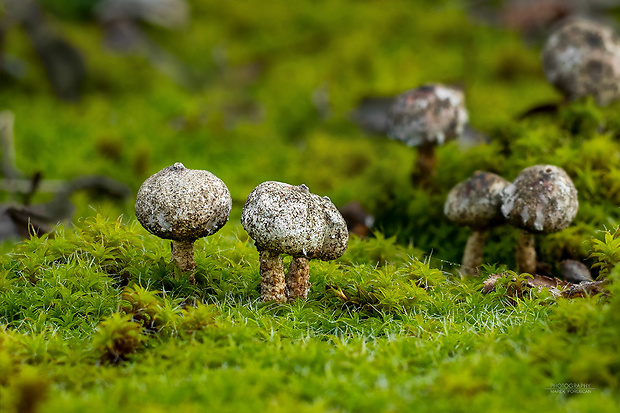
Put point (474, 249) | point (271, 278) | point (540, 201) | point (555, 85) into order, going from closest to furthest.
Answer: point (271, 278) < point (540, 201) < point (474, 249) < point (555, 85)

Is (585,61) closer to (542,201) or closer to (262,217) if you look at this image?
(542,201)

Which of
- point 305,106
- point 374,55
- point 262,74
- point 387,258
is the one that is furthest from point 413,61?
point 387,258

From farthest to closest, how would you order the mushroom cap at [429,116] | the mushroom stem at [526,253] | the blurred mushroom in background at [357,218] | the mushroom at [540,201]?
the blurred mushroom in background at [357,218], the mushroom cap at [429,116], the mushroom stem at [526,253], the mushroom at [540,201]

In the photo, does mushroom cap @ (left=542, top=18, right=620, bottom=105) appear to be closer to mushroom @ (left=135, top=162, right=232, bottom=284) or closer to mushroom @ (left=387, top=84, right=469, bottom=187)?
mushroom @ (left=387, top=84, right=469, bottom=187)

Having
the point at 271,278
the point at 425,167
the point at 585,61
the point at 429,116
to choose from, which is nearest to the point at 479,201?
the point at 429,116

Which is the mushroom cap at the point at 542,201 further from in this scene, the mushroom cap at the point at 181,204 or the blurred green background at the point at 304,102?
the mushroom cap at the point at 181,204

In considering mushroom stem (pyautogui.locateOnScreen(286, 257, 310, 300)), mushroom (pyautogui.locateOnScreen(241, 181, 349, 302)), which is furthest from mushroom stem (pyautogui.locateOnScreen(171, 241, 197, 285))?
mushroom stem (pyautogui.locateOnScreen(286, 257, 310, 300))

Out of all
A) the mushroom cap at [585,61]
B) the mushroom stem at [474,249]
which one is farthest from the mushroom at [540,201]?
the mushroom cap at [585,61]
